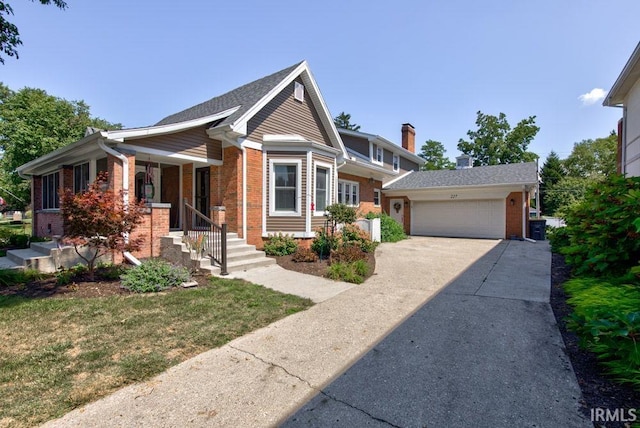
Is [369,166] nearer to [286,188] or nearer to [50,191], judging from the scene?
[286,188]

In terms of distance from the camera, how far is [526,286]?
6.55 meters

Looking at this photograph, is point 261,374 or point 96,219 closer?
point 261,374

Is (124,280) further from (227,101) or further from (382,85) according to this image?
(382,85)

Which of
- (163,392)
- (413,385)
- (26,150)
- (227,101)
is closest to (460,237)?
(227,101)

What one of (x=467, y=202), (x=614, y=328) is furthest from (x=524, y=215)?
(x=614, y=328)

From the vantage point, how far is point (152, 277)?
6.19 metres

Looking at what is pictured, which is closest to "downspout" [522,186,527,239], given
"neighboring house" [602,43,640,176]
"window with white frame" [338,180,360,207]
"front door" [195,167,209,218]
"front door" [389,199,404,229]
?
"neighboring house" [602,43,640,176]

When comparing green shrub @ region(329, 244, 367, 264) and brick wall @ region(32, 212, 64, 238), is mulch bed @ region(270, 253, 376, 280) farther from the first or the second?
brick wall @ region(32, 212, 64, 238)

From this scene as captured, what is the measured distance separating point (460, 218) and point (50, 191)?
1988 centimetres

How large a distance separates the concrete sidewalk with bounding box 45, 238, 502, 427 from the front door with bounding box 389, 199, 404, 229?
46.1 ft

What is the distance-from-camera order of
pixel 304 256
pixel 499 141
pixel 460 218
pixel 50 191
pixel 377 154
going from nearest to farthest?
1. pixel 304 256
2. pixel 50 191
3. pixel 460 218
4. pixel 377 154
5. pixel 499 141

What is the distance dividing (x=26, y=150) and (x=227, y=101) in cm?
2070

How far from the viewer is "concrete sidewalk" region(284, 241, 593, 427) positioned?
2.49 metres

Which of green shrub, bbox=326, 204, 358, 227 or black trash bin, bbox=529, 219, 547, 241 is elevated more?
green shrub, bbox=326, 204, 358, 227
